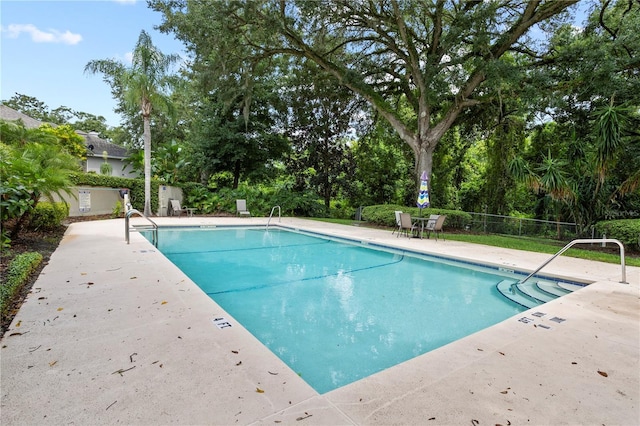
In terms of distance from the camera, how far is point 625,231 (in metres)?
8.08

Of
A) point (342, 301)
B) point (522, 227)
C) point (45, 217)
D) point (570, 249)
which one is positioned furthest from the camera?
point (522, 227)

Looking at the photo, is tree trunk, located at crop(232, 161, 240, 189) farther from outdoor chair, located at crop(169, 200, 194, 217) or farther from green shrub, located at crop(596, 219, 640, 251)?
green shrub, located at crop(596, 219, 640, 251)

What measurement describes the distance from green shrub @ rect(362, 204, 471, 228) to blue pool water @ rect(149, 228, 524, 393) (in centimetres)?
408

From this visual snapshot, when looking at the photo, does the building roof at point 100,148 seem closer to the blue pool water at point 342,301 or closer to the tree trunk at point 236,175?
the tree trunk at point 236,175

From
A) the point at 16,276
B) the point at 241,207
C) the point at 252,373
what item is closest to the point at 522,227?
the point at 241,207

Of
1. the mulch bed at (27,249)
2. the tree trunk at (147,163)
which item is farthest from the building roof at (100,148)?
the mulch bed at (27,249)

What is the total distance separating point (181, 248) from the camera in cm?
827

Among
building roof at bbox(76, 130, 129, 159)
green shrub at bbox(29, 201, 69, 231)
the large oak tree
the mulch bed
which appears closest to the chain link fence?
the large oak tree

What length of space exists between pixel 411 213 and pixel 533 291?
23.5 ft

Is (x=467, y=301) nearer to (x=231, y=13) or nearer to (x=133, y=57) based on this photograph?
(x=231, y=13)

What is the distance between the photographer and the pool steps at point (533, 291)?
4.61 meters

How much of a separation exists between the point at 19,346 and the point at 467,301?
16.7ft

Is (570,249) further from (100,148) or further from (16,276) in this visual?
(100,148)

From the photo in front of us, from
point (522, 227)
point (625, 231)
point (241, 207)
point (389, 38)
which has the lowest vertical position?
point (522, 227)
